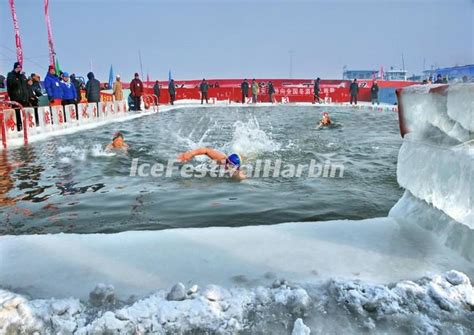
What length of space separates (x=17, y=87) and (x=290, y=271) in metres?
12.0

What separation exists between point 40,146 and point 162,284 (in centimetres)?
884

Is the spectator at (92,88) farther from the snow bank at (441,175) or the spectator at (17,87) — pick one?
the snow bank at (441,175)

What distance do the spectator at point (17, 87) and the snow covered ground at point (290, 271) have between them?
9557mm

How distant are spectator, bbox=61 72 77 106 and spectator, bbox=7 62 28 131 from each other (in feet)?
8.18

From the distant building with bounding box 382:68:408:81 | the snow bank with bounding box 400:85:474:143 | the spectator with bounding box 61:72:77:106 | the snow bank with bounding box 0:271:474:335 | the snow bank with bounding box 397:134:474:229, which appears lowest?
the snow bank with bounding box 0:271:474:335

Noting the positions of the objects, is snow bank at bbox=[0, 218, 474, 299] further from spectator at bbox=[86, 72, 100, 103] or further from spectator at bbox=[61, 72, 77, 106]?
spectator at bbox=[86, 72, 100, 103]

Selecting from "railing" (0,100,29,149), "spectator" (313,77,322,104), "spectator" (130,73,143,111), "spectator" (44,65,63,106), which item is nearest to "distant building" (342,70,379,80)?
"spectator" (313,77,322,104)

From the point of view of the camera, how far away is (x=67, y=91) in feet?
47.8

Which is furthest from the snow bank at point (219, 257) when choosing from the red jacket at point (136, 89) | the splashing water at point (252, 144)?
the red jacket at point (136, 89)

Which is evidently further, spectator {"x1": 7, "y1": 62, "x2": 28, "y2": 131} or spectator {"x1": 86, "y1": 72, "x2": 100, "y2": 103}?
spectator {"x1": 86, "y1": 72, "x2": 100, "y2": 103}

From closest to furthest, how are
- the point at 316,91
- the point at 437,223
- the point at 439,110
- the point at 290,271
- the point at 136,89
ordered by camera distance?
the point at 290,271
the point at 439,110
the point at 437,223
the point at 136,89
the point at 316,91

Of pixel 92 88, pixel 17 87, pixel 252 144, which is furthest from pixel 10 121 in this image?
pixel 252 144

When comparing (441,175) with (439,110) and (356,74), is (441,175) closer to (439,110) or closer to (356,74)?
(439,110)

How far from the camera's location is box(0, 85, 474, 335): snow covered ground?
2.09 m
